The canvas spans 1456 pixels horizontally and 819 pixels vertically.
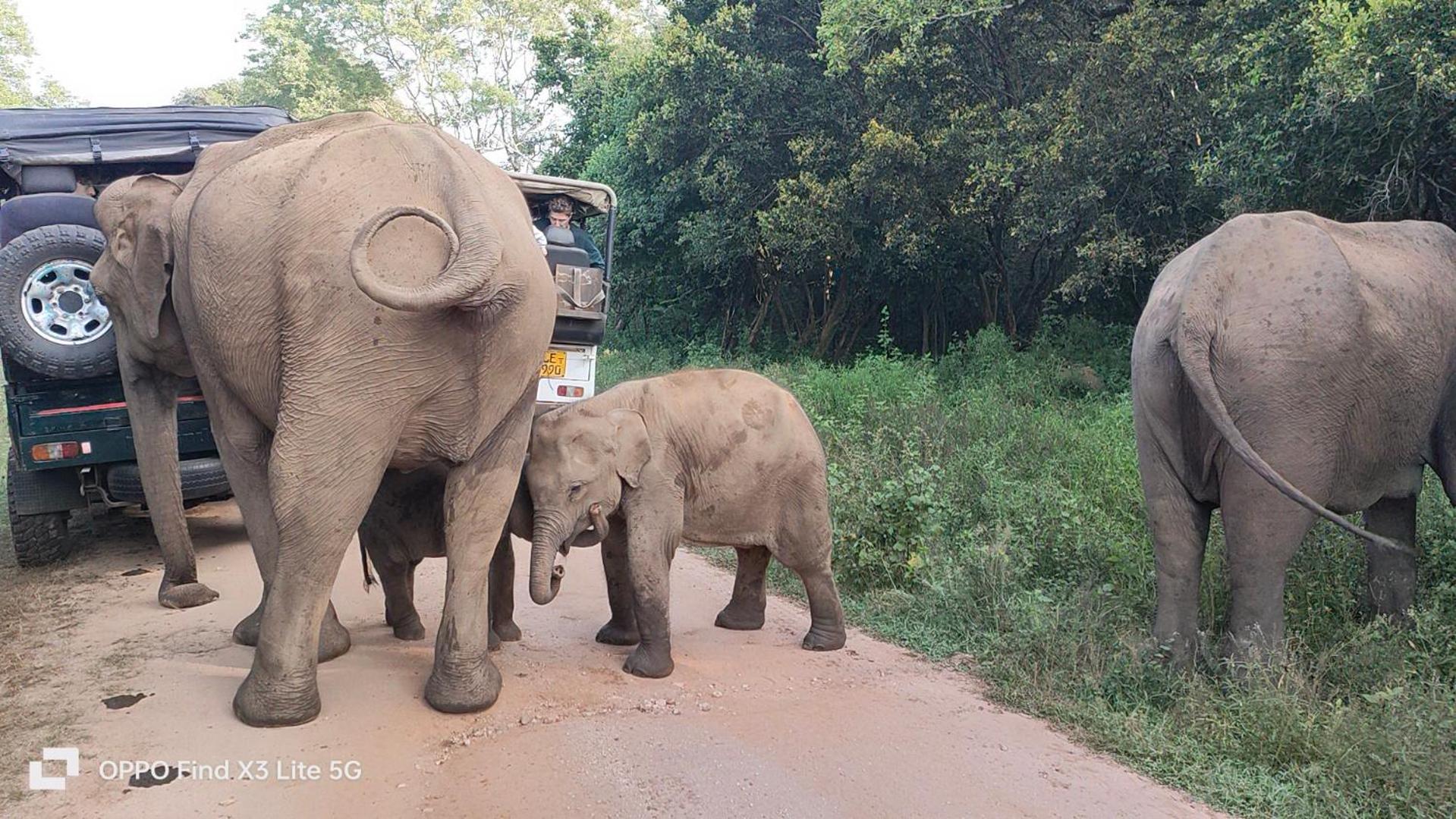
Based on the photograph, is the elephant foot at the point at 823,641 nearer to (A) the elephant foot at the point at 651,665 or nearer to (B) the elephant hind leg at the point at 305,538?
(A) the elephant foot at the point at 651,665

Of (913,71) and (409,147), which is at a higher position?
(913,71)

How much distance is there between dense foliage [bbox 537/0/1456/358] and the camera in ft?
23.5

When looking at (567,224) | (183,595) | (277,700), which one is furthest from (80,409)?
(567,224)

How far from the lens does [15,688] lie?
4273mm

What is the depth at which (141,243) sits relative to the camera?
A: 437 centimetres

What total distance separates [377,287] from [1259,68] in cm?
680

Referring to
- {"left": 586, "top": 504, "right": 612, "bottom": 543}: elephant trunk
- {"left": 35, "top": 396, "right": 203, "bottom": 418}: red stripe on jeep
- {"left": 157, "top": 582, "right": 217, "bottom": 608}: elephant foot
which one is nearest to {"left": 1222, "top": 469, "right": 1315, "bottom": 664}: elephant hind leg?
{"left": 586, "top": 504, "right": 612, "bottom": 543}: elephant trunk

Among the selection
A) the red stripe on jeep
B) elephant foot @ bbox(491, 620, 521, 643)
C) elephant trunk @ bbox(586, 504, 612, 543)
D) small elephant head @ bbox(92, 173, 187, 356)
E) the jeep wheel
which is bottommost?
the jeep wheel

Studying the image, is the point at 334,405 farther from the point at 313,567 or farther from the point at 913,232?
the point at 913,232

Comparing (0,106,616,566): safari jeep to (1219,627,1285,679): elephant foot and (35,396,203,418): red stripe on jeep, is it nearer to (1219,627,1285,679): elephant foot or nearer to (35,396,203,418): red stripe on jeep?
(35,396,203,418): red stripe on jeep

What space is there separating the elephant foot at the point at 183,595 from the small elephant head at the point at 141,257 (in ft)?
4.67

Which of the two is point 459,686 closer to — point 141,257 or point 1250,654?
point 141,257

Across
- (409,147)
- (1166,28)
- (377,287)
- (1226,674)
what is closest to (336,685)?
(377,287)

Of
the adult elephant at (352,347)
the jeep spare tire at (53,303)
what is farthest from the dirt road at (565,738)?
the jeep spare tire at (53,303)
